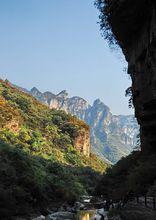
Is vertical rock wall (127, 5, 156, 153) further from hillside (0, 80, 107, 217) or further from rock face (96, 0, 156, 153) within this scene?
hillside (0, 80, 107, 217)

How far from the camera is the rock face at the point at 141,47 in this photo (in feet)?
117

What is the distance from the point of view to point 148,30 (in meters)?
37.5

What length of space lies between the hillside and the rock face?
1858 cm

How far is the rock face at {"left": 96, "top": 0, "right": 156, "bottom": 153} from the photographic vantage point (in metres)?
35.8

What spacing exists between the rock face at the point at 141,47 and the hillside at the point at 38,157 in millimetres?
18583

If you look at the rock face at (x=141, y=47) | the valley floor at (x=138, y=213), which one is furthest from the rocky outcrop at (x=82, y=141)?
the valley floor at (x=138, y=213)

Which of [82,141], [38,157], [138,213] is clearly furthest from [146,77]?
[82,141]

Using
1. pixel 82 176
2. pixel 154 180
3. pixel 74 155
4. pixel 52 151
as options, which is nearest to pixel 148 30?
pixel 154 180

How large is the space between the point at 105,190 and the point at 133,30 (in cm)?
4051

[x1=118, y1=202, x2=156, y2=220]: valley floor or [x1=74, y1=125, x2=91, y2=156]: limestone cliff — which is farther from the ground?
[x1=74, y1=125, x2=91, y2=156]: limestone cliff

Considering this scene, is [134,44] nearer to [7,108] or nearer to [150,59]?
[150,59]

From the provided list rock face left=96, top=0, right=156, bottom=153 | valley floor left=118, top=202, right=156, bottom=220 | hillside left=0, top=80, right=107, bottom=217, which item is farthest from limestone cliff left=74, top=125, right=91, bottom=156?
valley floor left=118, top=202, right=156, bottom=220

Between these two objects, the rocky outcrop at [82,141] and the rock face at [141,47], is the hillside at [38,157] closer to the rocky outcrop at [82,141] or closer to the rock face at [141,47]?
the rocky outcrop at [82,141]

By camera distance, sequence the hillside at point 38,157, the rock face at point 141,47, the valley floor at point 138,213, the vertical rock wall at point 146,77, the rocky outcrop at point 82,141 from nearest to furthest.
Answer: the valley floor at point 138,213, the rock face at point 141,47, the vertical rock wall at point 146,77, the hillside at point 38,157, the rocky outcrop at point 82,141
